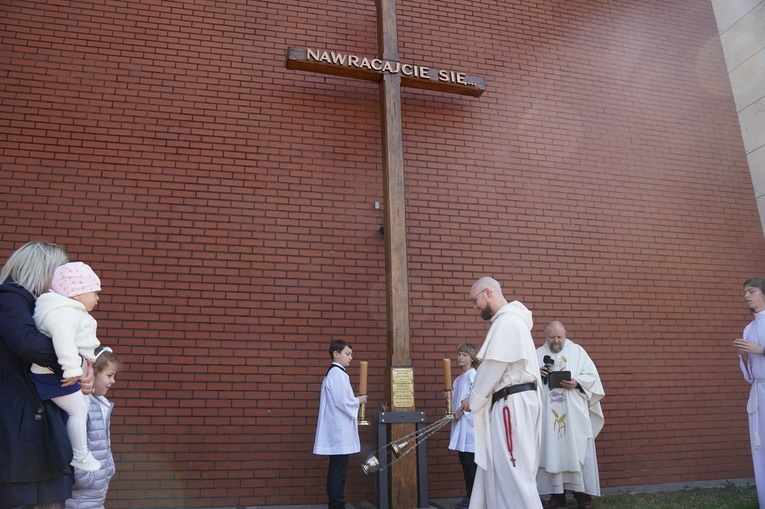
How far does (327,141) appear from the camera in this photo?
6793mm

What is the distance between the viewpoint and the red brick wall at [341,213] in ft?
19.2

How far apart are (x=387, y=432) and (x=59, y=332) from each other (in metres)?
3.26

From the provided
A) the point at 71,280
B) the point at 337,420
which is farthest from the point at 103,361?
the point at 337,420

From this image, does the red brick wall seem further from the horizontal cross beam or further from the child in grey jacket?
the child in grey jacket

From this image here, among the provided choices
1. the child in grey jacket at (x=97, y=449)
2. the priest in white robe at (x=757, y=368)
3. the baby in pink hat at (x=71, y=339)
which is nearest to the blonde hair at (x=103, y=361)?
the child in grey jacket at (x=97, y=449)

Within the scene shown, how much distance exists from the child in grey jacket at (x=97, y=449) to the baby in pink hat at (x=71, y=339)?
9.5 inches

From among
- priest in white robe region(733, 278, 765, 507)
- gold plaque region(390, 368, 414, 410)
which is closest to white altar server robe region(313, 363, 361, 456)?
gold plaque region(390, 368, 414, 410)

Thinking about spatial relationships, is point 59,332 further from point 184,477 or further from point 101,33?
point 101,33

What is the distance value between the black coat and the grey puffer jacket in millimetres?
439

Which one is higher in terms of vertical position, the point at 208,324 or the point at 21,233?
the point at 21,233

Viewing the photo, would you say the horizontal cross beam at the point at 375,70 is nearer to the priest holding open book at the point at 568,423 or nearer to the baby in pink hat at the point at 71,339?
the priest holding open book at the point at 568,423

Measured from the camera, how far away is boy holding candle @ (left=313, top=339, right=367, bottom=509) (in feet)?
16.9

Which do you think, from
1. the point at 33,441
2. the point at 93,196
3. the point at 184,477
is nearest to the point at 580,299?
the point at 184,477

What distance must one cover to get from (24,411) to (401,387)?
3186 millimetres
